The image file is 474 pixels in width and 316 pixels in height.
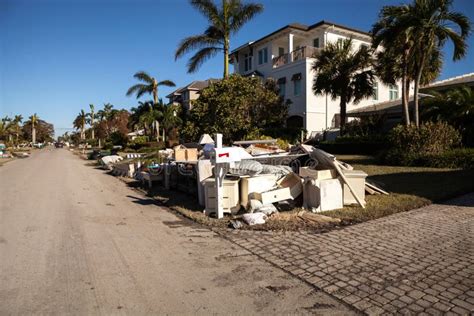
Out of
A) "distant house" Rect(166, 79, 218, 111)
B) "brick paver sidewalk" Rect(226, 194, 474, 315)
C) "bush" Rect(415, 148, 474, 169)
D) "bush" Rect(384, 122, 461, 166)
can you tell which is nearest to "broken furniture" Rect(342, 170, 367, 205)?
"brick paver sidewalk" Rect(226, 194, 474, 315)

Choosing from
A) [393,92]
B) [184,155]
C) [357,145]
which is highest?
[393,92]

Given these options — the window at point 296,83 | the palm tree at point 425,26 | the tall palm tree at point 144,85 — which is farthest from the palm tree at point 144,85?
the palm tree at point 425,26

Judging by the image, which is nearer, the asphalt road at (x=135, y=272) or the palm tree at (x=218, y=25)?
the asphalt road at (x=135, y=272)

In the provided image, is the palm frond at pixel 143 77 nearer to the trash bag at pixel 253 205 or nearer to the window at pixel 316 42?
the window at pixel 316 42

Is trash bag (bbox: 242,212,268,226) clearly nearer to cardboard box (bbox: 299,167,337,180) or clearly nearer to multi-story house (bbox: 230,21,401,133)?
cardboard box (bbox: 299,167,337,180)

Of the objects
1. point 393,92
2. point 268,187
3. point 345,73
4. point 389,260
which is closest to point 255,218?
point 268,187

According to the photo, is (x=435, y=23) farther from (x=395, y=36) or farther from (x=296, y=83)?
(x=296, y=83)

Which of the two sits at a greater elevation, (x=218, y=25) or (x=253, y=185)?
(x=218, y=25)

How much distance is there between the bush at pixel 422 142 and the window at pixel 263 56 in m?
19.0

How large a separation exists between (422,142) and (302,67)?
1399 cm

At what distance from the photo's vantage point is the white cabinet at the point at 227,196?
7.06m

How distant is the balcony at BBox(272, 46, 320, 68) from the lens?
2617 cm

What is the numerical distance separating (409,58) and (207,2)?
11416 mm

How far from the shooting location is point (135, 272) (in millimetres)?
4184
